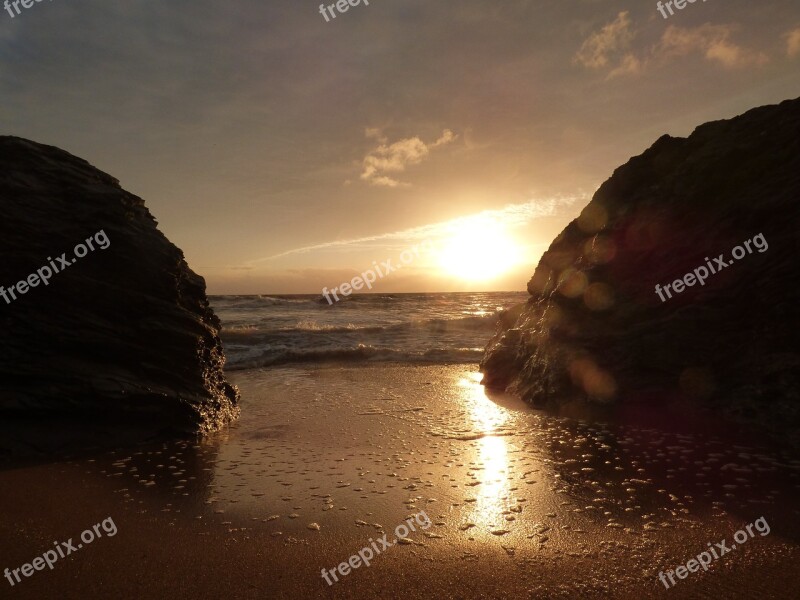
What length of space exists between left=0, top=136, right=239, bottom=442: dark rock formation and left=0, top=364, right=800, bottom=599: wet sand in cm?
84

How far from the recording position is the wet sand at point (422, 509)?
10.1 ft

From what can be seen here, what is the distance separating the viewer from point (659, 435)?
6410mm

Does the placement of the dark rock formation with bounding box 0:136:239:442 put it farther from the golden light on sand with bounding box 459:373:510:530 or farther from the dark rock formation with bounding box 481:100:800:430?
the dark rock formation with bounding box 481:100:800:430

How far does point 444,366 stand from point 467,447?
828 cm

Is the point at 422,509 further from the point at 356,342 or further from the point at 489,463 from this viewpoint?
the point at 356,342

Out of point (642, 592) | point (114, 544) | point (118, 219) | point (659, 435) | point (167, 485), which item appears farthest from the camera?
point (118, 219)

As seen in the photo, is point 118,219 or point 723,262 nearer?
point 723,262

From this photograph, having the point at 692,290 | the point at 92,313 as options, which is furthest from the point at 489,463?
the point at 92,313

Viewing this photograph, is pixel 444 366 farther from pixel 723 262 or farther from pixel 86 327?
pixel 86 327

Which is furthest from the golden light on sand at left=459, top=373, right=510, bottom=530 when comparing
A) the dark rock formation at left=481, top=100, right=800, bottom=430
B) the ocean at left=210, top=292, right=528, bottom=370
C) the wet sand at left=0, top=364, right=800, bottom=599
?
the ocean at left=210, top=292, right=528, bottom=370

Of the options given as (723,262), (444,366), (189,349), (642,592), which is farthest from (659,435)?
(444,366)

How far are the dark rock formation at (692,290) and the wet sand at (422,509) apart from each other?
2.27 feet

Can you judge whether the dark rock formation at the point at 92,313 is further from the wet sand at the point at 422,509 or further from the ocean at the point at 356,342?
the ocean at the point at 356,342

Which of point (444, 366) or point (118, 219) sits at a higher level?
point (118, 219)
